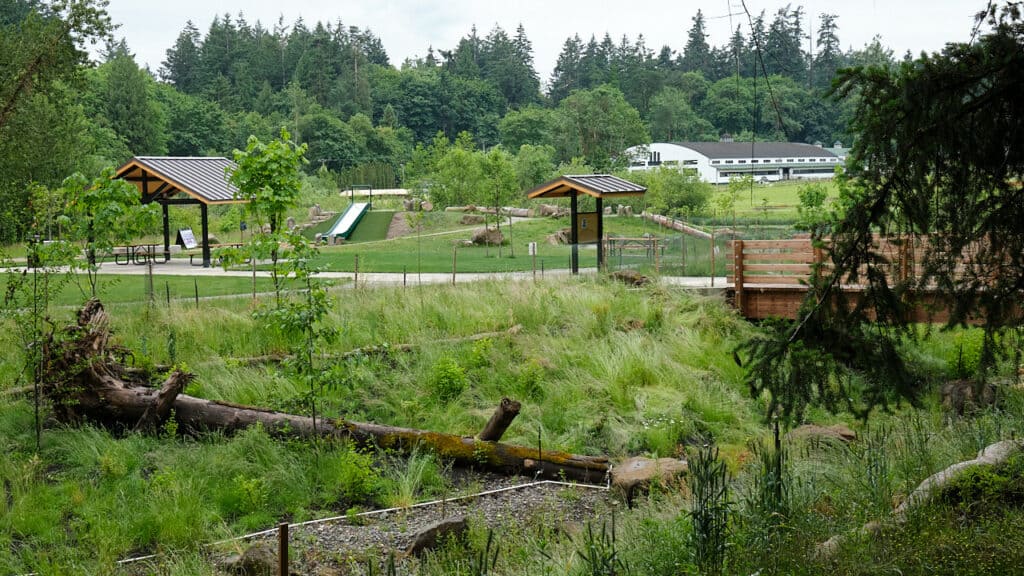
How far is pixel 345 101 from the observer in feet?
282

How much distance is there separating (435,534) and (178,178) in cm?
2028

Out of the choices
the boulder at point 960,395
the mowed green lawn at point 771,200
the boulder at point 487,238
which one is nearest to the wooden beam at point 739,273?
the boulder at point 960,395

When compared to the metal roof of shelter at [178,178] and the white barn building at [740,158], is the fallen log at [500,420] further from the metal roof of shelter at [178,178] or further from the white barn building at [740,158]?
the white barn building at [740,158]

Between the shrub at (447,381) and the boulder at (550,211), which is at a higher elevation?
the boulder at (550,211)

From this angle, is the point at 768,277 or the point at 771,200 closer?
the point at 768,277

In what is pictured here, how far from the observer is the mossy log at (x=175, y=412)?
10.0 m

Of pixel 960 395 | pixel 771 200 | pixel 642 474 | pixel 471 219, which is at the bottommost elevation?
pixel 960 395

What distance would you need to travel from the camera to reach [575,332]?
588 inches

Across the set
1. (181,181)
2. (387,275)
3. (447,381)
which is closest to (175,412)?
(447,381)

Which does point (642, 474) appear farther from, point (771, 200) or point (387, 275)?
point (771, 200)

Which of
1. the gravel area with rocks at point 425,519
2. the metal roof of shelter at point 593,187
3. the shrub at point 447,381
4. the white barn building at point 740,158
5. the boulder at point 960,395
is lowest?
the gravel area with rocks at point 425,519

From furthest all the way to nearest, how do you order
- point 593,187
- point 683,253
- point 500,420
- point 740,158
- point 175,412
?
point 740,158
point 593,187
point 683,253
point 175,412
point 500,420

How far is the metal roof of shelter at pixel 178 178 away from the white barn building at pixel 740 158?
38.9 m

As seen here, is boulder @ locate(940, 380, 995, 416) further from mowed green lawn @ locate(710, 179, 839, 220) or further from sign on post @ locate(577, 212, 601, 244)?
mowed green lawn @ locate(710, 179, 839, 220)
